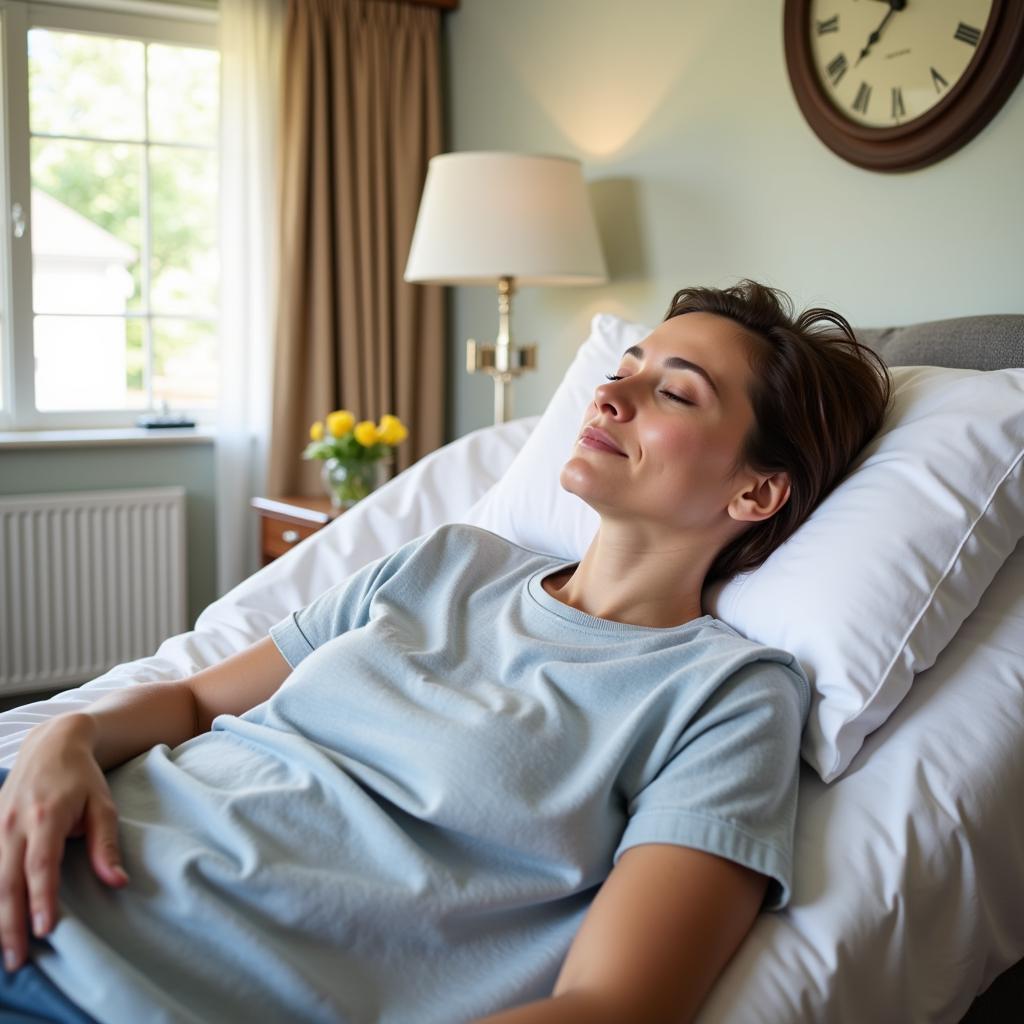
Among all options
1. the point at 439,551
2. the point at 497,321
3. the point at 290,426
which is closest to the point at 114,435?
the point at 290,426

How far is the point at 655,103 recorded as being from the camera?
8.90 feet

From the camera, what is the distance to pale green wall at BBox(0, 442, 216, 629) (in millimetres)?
3172

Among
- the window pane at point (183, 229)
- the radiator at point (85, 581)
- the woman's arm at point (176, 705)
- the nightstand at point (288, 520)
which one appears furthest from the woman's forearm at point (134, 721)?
the window pane at point (183, 229)

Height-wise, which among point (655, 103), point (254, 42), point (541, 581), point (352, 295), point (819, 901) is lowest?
point (819, 901)

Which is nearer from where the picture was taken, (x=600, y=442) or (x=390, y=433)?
(x=600, y=442)

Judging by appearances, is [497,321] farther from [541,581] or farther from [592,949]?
[592,949]

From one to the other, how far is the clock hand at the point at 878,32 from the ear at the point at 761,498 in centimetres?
119

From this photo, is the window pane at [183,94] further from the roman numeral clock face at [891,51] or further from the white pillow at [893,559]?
the white pillow at [893,559]

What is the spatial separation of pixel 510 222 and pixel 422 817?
6.41 feet

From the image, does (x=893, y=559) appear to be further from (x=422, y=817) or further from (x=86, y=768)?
(x=86, y=768)

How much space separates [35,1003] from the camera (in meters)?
0.84

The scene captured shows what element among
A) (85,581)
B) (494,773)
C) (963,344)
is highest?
(963,344)

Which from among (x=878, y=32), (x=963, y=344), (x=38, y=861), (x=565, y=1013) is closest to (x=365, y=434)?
(x=878, y=32)

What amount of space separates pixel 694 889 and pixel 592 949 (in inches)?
3.8
